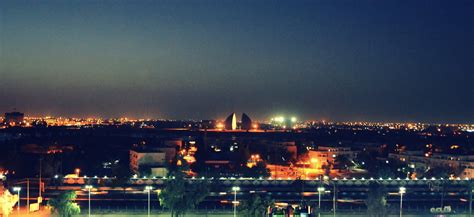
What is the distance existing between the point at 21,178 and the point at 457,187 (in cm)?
1467

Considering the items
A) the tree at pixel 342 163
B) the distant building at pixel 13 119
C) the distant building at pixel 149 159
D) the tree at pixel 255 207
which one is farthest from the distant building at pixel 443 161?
the distant building at pixel 13 119

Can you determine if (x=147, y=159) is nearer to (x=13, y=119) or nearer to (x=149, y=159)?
(x=149, y=159)

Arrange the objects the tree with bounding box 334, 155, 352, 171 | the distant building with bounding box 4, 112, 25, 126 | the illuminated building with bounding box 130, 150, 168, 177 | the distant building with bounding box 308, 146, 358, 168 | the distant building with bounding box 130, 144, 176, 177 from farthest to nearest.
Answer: the distant building with bounding box 4, 112, 25, 126, the distant building with bounding box 308, 146, 358, 168, the tree with bounding box 334, 155, 352, 171, the illuminated building with bounding box 130, 150, 168, 177, the distant building with bounding box 130, 144, 176, 177

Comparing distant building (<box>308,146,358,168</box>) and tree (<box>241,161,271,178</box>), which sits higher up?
distant building (<box>308,146,358,168</box>)

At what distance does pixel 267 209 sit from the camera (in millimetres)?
12328

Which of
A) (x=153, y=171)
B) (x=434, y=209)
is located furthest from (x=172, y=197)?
(x=153, y=171)

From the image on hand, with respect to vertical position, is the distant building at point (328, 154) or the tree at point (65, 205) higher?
the distant building at point (328, 154)

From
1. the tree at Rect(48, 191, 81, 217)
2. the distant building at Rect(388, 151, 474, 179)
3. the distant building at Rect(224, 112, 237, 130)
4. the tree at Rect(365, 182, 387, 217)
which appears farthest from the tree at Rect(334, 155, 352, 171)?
the distant building at Rect(224, 112, 237, 130)

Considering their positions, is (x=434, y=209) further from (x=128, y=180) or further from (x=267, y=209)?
(x=128, y=180)

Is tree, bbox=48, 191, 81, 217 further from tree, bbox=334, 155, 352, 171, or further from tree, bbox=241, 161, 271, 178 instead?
tree, bbox=334, 155, 352, 171

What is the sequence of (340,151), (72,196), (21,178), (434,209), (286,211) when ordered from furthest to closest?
→ 1. (340,151)
2. (21,178)
3. (434,209)
4. (72,196)
5. (286,211)

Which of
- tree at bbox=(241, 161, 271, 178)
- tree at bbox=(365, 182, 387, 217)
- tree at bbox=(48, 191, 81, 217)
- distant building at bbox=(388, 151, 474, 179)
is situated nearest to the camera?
tree at bbox=(48, 191, 81, 217)

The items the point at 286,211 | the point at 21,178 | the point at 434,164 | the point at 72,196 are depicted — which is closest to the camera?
the point at 286,211

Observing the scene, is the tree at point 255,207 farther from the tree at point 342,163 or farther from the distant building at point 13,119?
the distant building at point 13,119
